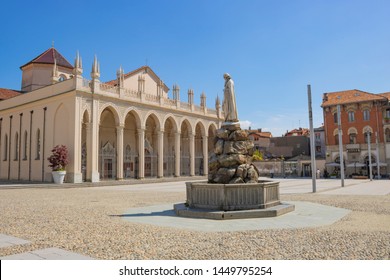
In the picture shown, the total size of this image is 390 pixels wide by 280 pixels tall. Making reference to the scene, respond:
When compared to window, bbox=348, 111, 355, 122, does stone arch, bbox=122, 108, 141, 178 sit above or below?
below

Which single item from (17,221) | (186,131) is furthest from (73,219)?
(186,131)

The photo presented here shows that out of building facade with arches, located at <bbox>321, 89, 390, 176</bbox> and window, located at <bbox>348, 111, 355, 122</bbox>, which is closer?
building facade with arches, located at <bbox>321, 89, 390, 176</bbox>

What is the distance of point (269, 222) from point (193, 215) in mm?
2214

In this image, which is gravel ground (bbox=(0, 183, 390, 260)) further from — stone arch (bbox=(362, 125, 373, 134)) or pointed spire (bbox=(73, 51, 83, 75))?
stone arch (bbox=(362, 125, 373, 134))

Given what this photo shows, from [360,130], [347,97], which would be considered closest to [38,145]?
[360,130]

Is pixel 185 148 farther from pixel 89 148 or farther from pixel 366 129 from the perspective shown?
pixel 366 129

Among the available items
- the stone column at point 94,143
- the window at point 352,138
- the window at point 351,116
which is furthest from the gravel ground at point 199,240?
the window at point 351,116

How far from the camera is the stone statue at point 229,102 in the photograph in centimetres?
1122

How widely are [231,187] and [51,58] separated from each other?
3994cm

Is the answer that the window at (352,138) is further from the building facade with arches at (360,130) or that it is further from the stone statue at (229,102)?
the stone statue at (229,102)

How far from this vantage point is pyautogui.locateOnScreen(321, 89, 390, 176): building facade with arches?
4366 centimetres

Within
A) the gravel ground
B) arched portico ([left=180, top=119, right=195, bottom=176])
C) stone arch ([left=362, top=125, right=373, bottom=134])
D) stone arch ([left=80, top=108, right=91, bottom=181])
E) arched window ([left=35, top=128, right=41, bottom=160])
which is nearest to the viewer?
the gravel ground

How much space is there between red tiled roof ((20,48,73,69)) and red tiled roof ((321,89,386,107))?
37.0 metres

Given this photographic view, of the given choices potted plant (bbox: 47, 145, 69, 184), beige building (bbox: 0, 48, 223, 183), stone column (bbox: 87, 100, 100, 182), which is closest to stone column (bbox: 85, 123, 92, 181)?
beige building (bbox: 0, 48, 223, 183)
